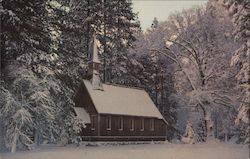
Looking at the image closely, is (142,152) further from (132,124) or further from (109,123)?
(109,123)

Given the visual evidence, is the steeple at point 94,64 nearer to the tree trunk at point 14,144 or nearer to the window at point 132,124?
the window at point 132,124

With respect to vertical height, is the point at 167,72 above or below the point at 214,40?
below

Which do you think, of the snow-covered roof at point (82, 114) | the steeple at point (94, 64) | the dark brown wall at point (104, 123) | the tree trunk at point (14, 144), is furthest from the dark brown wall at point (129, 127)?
the tree trunk at point (14, 144)

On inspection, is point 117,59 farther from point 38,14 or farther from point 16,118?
point 16,118

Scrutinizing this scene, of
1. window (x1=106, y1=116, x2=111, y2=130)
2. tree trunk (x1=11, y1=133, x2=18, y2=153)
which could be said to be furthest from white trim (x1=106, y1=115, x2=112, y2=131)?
tree trunk (x1=11, y1=133, x2=18, y2=153)

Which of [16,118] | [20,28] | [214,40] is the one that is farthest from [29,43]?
[214,40]
